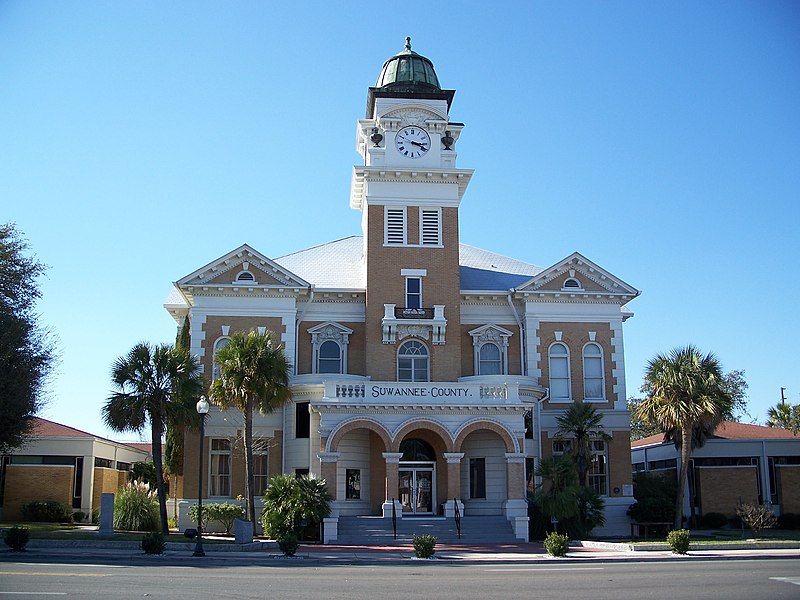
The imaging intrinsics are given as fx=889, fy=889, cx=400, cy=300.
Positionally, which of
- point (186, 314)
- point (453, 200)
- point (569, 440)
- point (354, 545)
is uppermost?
point (453, 200)

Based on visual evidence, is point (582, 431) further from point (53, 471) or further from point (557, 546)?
point (53, 471)

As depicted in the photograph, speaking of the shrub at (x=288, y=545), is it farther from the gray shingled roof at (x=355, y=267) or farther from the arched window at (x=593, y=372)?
the arched window at (x=593, y=372)

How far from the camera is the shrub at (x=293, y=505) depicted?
32.9m

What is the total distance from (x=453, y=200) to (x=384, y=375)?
8847 mm

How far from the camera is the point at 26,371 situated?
34.7m

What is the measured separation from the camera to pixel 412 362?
41031 millimetres

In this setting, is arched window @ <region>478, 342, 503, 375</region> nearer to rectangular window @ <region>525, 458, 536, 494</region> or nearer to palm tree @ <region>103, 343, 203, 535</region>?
rectangular window @ <region>525, 458, 536, 494</region>

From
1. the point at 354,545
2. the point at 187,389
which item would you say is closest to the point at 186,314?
the point at 187,389

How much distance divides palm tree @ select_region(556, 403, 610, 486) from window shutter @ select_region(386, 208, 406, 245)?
11.0 metres

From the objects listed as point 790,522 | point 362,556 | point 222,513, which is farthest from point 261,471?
point 790,522

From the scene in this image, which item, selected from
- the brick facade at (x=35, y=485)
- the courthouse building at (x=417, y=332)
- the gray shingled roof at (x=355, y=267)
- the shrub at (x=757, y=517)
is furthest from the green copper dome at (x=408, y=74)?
the brick facade at (x=35, y=485)

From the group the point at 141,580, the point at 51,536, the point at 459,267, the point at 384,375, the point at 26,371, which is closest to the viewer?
the point at 141,580

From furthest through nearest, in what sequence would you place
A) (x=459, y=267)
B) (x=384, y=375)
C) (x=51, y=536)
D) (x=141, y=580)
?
(x=459, y=267)
(x=384, y=375)
(x=51, y=536)
(x=141, y=580)

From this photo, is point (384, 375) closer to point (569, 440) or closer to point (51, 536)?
point (569, 440)
